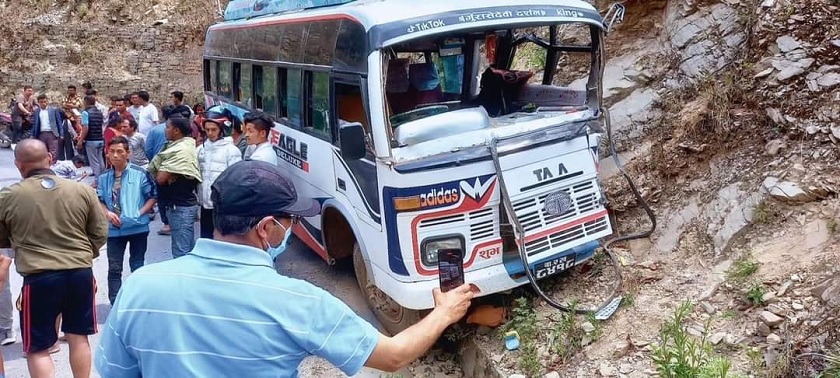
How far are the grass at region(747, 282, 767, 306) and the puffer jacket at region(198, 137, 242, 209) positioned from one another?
4.21 m

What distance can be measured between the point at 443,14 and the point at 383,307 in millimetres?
2444

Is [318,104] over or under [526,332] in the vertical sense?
over

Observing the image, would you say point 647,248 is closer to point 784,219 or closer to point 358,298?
point 784,219

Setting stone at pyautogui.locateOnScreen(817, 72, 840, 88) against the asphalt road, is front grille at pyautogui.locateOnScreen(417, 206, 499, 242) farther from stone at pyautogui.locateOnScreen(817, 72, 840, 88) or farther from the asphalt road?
stone at pyautogui.locateOnScreen(817, 72, 840, 88)

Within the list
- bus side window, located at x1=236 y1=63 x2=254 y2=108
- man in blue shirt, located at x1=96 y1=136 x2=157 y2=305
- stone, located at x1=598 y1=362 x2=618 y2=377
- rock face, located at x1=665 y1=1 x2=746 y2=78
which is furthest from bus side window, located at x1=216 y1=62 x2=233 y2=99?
stone, located at x1=598 y1=362 x2=618 y2=377

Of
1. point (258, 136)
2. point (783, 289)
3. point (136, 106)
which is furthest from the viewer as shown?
point (136, 106)

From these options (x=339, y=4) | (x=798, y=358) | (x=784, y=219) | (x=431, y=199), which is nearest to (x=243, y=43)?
(x=339, y=4)

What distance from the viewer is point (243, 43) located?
8.17 m

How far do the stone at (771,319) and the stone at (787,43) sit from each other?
293 centimetres

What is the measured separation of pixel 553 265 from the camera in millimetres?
4754

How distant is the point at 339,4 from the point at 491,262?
9.22 ft

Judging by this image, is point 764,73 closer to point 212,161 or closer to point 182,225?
point 212,161

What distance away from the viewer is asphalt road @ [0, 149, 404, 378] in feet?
16.5

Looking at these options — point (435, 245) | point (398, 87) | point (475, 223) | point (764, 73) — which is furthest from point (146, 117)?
point (764, 73)
